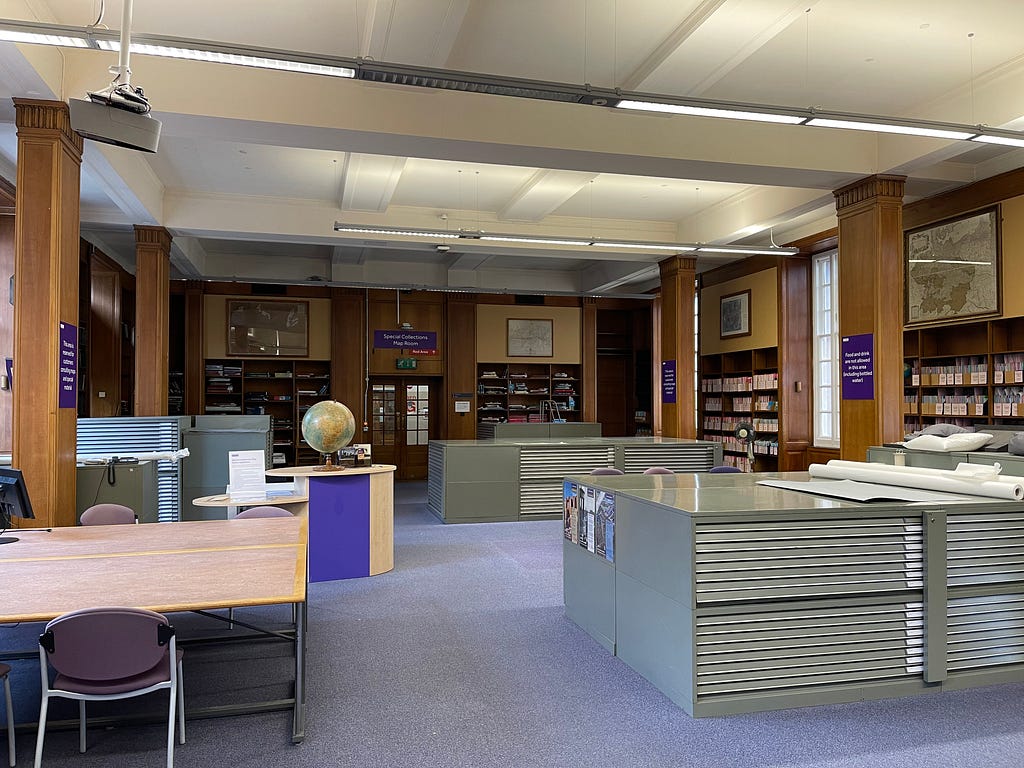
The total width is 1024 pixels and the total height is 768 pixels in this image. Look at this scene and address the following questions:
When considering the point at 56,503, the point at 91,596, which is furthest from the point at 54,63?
the point at 91,596

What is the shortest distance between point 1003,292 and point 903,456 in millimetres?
3803

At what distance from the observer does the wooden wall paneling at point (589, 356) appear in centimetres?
1597

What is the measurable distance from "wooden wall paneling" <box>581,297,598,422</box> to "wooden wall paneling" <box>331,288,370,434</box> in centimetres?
461

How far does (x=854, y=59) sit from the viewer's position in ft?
Answer: 20.7

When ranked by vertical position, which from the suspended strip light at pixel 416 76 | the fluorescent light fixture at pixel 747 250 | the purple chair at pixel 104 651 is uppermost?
the fluorescent light fixture at pixel 747 250

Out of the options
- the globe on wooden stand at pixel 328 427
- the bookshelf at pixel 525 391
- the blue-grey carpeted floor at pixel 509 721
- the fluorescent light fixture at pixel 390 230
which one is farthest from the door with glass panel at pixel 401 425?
the blue-grey carpeted floor at pixel 509 721

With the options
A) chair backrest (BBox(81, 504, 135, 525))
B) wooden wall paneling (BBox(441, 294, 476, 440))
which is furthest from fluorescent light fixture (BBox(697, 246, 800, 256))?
chair backrest (BBox(81, 504, 135, 525))

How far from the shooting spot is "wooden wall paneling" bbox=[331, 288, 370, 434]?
48.1ft

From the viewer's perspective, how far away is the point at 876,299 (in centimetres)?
743

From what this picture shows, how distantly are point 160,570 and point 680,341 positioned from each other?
9.46 m

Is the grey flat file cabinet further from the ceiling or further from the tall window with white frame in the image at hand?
the tall window with white frame

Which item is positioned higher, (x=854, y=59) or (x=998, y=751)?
(x=854, y=59)

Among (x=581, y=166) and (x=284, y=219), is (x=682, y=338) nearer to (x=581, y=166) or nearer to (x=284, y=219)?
(x=581, y=166)

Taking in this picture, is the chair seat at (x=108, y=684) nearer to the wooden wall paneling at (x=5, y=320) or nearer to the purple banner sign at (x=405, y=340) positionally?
the wooden wall paneling at (x=5, y=320)
